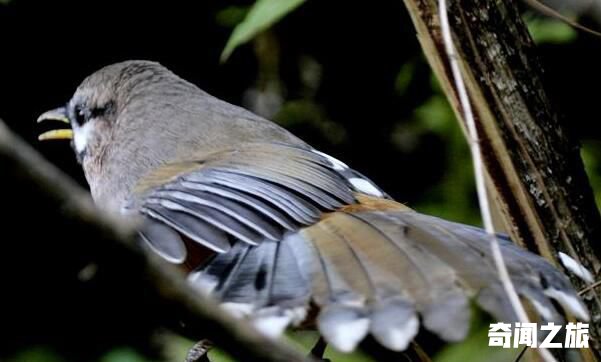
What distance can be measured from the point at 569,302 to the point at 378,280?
322 mm

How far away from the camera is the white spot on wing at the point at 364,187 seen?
2.44 metres

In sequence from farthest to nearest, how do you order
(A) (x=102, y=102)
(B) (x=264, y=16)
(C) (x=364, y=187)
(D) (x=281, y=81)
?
1. (D) (x=281, y=81)
2. (A) (x=102, y=102)
3. (B) (x=264, y=16)
4. (C) (x=364, y=187)

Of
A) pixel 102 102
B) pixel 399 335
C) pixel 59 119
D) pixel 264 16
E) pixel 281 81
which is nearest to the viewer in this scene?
pixel 399 335

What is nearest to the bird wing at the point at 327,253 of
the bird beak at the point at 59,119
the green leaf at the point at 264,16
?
the green leaf at the point at 264,16

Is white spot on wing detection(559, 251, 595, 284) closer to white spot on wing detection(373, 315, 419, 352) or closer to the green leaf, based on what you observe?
white spot on wing detection(373, 315, 419, 352)

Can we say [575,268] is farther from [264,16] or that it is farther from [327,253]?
[264,16]

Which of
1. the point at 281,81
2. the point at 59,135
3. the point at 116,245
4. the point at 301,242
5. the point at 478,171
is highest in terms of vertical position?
the point at 116,245

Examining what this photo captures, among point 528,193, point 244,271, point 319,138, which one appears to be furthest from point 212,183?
point 319,138

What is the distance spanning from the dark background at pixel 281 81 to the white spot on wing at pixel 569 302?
5.34 ft

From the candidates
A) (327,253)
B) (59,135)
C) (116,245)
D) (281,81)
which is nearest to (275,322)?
(327,253)

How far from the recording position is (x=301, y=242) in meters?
2.09

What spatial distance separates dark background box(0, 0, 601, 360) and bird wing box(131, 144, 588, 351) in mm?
1240

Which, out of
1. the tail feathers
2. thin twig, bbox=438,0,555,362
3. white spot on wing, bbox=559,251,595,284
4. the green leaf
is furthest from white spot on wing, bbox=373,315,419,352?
the green leaf

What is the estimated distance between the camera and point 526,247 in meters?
2.20
